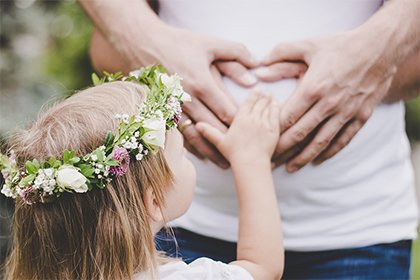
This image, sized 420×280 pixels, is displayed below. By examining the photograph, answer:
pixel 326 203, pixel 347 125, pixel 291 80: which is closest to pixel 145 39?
pixel 291 80

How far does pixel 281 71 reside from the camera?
70.7 inches

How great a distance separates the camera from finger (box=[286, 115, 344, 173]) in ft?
5.71

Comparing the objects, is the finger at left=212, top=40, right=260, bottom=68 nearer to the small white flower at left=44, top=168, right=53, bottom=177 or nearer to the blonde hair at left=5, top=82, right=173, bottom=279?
the blonde hair at left=5, top=82, right=173, bottom=279

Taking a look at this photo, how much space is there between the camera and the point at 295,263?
2.00 m

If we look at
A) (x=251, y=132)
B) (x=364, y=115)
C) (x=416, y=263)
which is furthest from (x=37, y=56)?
(x=416, y=263)

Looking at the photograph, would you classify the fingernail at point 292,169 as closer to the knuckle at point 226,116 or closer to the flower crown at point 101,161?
the knuckle at point 226,116

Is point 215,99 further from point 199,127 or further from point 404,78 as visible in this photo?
point 404,78

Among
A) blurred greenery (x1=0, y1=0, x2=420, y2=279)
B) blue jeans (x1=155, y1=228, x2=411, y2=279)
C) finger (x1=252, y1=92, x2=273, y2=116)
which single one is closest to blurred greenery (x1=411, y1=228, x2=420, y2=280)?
blurred greenery (x1=0, y1=0, x2=420, y2=279)

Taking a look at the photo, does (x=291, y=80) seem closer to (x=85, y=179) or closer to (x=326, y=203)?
(x=326, y=203)

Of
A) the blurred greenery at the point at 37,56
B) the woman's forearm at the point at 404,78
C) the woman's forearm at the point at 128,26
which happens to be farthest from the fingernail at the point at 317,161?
the blurred greenery at the point at 37,56

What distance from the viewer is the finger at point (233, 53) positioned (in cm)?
176

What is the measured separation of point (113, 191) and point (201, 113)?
490 millimetres

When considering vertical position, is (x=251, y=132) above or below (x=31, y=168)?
below

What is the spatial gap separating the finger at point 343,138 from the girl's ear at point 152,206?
0.67m
